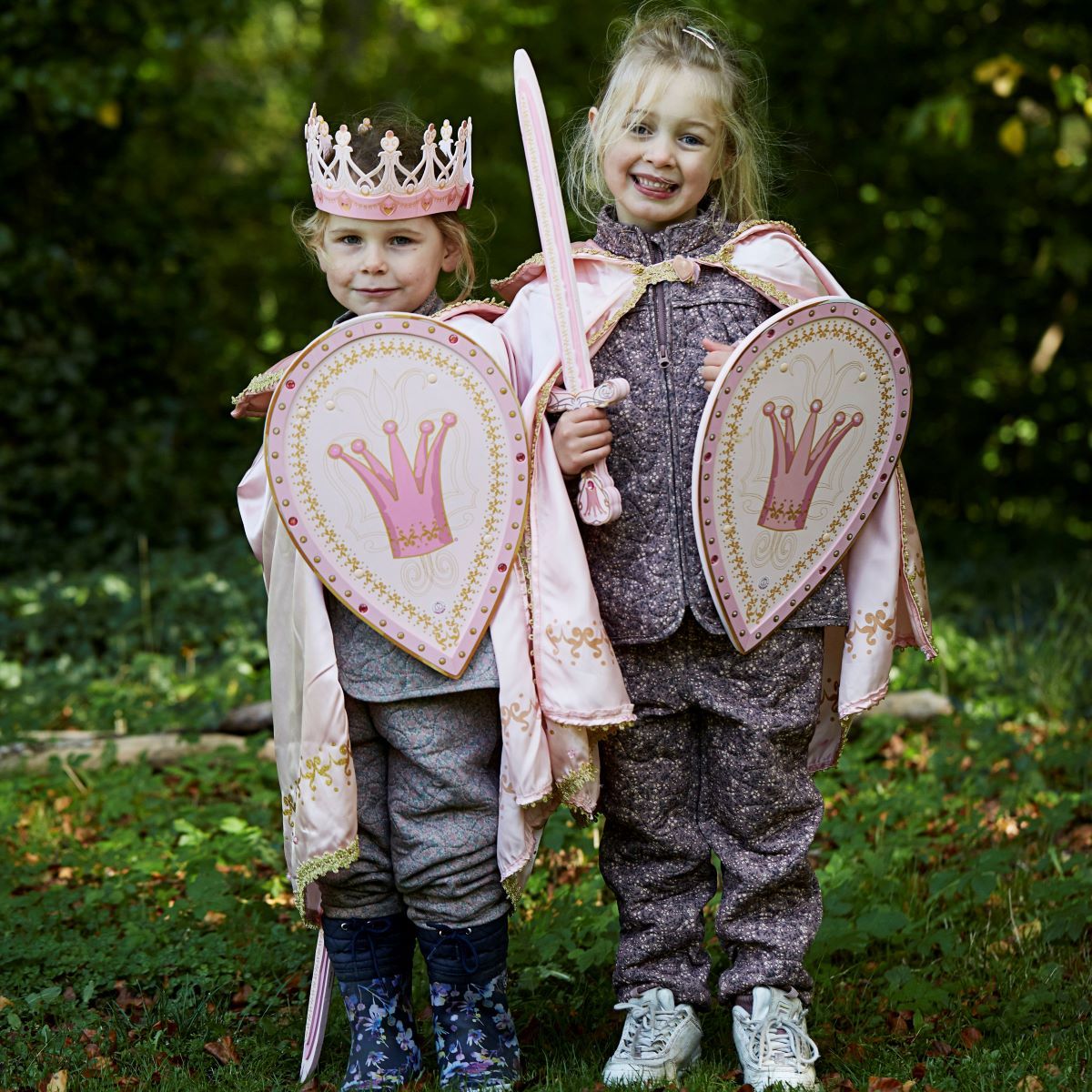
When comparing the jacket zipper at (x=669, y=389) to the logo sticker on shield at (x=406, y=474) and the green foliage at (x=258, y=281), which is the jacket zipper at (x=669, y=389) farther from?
the green foliage at (x=258, y=281)

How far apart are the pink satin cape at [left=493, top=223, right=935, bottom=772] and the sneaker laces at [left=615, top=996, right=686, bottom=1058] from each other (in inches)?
24.1

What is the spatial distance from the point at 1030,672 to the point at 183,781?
106 inches

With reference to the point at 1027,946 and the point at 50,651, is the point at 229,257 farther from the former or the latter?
the point at 1027,946

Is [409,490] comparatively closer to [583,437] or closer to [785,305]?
[583,437]

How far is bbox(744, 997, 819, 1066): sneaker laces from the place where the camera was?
8.56 ft

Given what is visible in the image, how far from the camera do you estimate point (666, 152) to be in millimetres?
2541

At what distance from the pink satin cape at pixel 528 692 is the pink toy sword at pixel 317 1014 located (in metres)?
A: 0.30

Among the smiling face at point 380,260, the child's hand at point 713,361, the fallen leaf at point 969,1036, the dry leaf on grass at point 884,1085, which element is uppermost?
the smiling face at point 380,260

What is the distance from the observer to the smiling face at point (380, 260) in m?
2.53

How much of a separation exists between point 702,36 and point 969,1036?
1.84 metres

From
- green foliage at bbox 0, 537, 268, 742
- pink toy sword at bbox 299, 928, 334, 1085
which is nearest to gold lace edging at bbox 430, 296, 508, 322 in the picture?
pink toy sword at bbox 299, 928, 334, 1085

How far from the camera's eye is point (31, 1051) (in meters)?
2.78

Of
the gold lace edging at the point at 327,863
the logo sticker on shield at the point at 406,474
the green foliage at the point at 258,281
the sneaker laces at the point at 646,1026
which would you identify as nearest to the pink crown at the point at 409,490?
the logo sticker on shield at the point at 406,474

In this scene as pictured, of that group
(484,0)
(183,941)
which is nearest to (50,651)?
(183,941)
